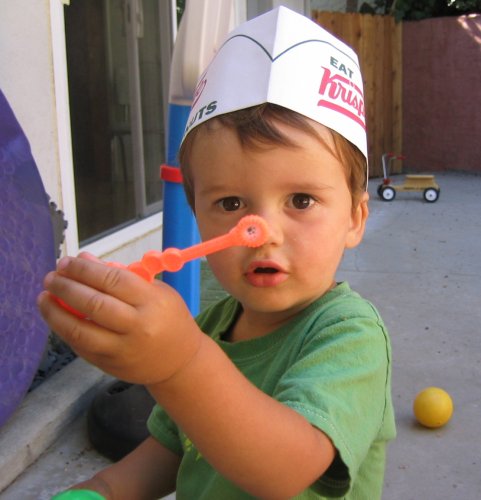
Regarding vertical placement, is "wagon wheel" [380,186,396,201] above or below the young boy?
below

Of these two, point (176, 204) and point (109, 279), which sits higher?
point (109, 279)

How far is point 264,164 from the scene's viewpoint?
1.14 m

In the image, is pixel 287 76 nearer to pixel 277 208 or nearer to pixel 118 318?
pixel 277 208

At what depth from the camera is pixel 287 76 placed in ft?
4.01

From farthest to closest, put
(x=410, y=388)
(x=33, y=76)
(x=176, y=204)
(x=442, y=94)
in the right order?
(x=442, y=94), (x=33, y=76), (x=410, y=388), (x=176, y=204)

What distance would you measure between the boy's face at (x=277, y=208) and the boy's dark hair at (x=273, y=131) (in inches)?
0.4

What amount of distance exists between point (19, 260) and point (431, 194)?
6370 mm

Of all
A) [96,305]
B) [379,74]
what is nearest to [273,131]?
[96,305]

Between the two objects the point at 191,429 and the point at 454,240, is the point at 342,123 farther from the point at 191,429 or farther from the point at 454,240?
the point at 454,240

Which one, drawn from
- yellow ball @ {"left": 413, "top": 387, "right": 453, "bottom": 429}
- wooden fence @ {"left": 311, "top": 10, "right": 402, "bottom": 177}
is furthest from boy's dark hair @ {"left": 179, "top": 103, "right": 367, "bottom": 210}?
wooden fence @ {"left": 311, "top": 10, "right": 402, "bottom": 177}

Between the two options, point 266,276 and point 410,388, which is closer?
point 266,276

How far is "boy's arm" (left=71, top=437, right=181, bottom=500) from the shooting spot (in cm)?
147

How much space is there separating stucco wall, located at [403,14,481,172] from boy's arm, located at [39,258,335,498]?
10.6 m

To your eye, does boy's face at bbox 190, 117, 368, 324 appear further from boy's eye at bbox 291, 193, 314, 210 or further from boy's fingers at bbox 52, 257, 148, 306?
boy's fingers at bbox 52, 257, 148, 306
